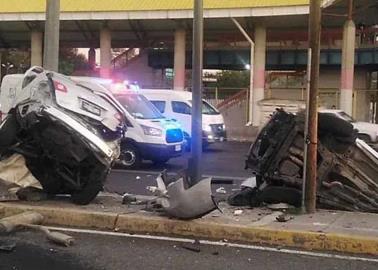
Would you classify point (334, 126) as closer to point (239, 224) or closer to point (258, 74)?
point (239, 224)

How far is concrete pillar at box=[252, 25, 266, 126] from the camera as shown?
30.3 meters

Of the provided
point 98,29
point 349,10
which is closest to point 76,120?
point 349,10

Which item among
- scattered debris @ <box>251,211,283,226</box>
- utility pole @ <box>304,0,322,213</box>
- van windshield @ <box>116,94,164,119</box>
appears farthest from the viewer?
van windshield @ <box>116,94,164,119</box>

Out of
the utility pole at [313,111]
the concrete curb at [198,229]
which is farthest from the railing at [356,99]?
the concrete curb at [198,229]

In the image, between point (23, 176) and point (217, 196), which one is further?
point (217, 196)

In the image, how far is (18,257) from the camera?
6.62m

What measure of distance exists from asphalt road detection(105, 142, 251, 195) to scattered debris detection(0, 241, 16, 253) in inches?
A: 170

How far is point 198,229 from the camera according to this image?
Result: 25.4ft

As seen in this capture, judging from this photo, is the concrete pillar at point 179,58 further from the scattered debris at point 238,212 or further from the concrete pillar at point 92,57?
the scattered debris at point 238,212

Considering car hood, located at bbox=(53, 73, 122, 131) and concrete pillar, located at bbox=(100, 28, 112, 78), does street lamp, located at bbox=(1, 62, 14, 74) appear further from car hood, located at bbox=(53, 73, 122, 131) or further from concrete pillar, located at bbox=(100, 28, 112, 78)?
car hood, located at bbox=(53, 73, 122, 131)

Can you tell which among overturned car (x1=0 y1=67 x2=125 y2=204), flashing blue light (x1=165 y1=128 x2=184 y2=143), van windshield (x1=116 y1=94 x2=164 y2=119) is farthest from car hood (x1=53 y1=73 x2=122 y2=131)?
van windshield (x1=116 y1=94 x2=164 y2=119)

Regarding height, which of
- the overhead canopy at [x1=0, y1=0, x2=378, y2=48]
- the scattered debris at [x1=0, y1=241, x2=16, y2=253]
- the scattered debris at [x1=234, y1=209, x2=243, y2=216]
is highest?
the overhead canopy at [x1=0, y1=0, x2=378, y2=48]

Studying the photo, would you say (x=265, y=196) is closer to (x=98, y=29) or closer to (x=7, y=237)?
(x=7, y=237)

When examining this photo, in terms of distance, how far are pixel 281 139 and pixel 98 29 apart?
28.6m
